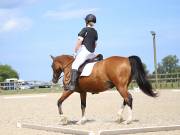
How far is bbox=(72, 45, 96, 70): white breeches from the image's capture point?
1136 cm

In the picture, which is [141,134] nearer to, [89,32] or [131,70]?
[131,70]

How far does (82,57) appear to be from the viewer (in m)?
11.4

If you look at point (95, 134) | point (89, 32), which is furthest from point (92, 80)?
point (95, 134)

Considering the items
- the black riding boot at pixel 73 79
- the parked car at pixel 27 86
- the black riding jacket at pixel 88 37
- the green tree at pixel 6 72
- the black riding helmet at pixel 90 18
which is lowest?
the black riding boot at pixel 73 79

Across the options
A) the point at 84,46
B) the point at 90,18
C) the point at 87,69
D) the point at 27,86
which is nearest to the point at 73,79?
the point at 87,69

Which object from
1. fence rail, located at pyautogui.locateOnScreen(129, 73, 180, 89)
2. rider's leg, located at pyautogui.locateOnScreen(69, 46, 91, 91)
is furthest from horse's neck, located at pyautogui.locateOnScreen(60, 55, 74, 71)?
fence rail, located at pyautogui.locateOnScreen(129, 73, 180, 89)

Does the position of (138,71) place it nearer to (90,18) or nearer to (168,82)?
(90,18)

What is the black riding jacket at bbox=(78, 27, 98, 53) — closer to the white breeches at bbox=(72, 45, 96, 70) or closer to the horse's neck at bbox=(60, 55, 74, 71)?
the white breeches at bbox=(72, 45, 96, 70)

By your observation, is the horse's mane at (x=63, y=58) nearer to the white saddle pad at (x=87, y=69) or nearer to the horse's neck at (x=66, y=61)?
the horse's neck at (x=66, y=61)

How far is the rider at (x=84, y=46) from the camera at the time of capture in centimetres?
1137

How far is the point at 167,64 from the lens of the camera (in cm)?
11525

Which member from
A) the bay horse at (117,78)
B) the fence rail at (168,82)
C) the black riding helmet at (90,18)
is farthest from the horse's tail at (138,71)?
the fence rail at (168,82)

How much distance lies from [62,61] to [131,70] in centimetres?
212

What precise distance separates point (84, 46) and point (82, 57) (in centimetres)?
28
